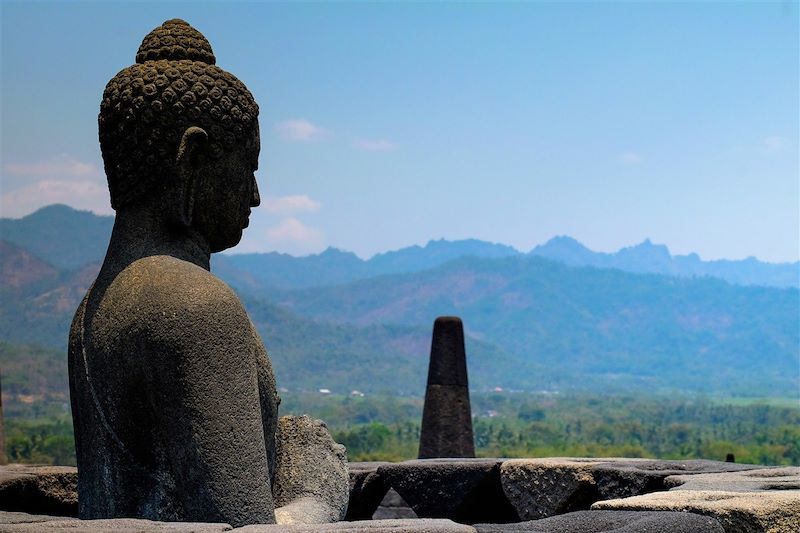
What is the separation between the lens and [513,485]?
7871 millimetres

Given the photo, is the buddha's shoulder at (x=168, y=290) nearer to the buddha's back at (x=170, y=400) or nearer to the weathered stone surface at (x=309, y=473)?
the buddha's back at (x=170, y=400)

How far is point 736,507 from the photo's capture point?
523cm

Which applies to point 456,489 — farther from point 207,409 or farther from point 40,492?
point 207,409

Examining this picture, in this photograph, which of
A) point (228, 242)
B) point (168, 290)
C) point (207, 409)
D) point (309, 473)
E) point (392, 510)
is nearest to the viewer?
point (207, 409)

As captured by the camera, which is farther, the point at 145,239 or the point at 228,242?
the point at 228,242

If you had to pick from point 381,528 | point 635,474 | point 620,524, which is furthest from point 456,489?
point 381,528

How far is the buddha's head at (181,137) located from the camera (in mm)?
4891

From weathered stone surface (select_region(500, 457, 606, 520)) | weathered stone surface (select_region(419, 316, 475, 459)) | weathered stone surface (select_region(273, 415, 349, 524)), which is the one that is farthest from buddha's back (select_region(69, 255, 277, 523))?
weathered stone surface (select_region(419, 316, 475, 459))

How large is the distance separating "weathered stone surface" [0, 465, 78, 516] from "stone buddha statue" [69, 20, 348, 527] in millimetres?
1939

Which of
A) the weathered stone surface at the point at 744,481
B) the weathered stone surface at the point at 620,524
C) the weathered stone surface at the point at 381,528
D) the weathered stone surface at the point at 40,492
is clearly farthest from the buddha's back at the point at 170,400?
the weathered stone surface at the point at 744,481

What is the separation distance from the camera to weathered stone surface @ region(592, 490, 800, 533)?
205 inches

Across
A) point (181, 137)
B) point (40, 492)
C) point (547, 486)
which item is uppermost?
point (181, 137)

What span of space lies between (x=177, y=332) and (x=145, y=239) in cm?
61

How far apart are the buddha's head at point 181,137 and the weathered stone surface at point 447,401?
11671 millimetres
